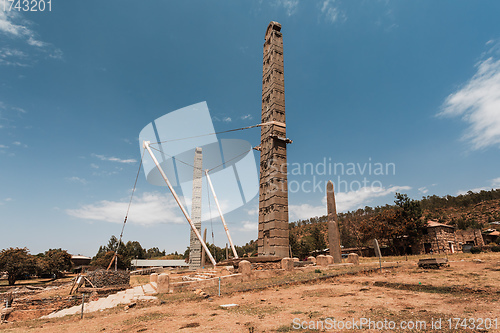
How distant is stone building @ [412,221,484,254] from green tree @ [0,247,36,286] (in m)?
64.5

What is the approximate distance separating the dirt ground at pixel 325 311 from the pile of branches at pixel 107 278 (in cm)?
1202

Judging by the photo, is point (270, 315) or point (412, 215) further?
point (412, 215)

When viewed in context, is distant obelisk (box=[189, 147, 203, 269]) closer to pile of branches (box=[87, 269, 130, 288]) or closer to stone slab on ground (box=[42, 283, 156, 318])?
pile of branches (box=[87, 269, 130, 288])

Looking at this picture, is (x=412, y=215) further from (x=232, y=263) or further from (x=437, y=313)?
(x=437, y=313)

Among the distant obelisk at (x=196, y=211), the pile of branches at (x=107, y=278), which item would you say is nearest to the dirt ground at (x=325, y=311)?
the pile of branches at (x=107, y=278)

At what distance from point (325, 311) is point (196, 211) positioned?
95.5 feet

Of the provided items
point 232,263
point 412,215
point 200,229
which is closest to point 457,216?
point 412,215

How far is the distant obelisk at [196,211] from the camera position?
1341 inches

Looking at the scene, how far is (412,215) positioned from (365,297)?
4056 cm

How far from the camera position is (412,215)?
1666 inches

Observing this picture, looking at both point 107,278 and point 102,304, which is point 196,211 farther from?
point 102,304

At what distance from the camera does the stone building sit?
40562mm

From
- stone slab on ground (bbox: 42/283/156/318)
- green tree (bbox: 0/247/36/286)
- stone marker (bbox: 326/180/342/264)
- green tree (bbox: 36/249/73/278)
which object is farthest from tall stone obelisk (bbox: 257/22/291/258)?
green tree (bbox: 36/249/73/278)

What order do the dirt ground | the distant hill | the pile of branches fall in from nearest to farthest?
the dirt ground → the pile of branches → the distant hill
